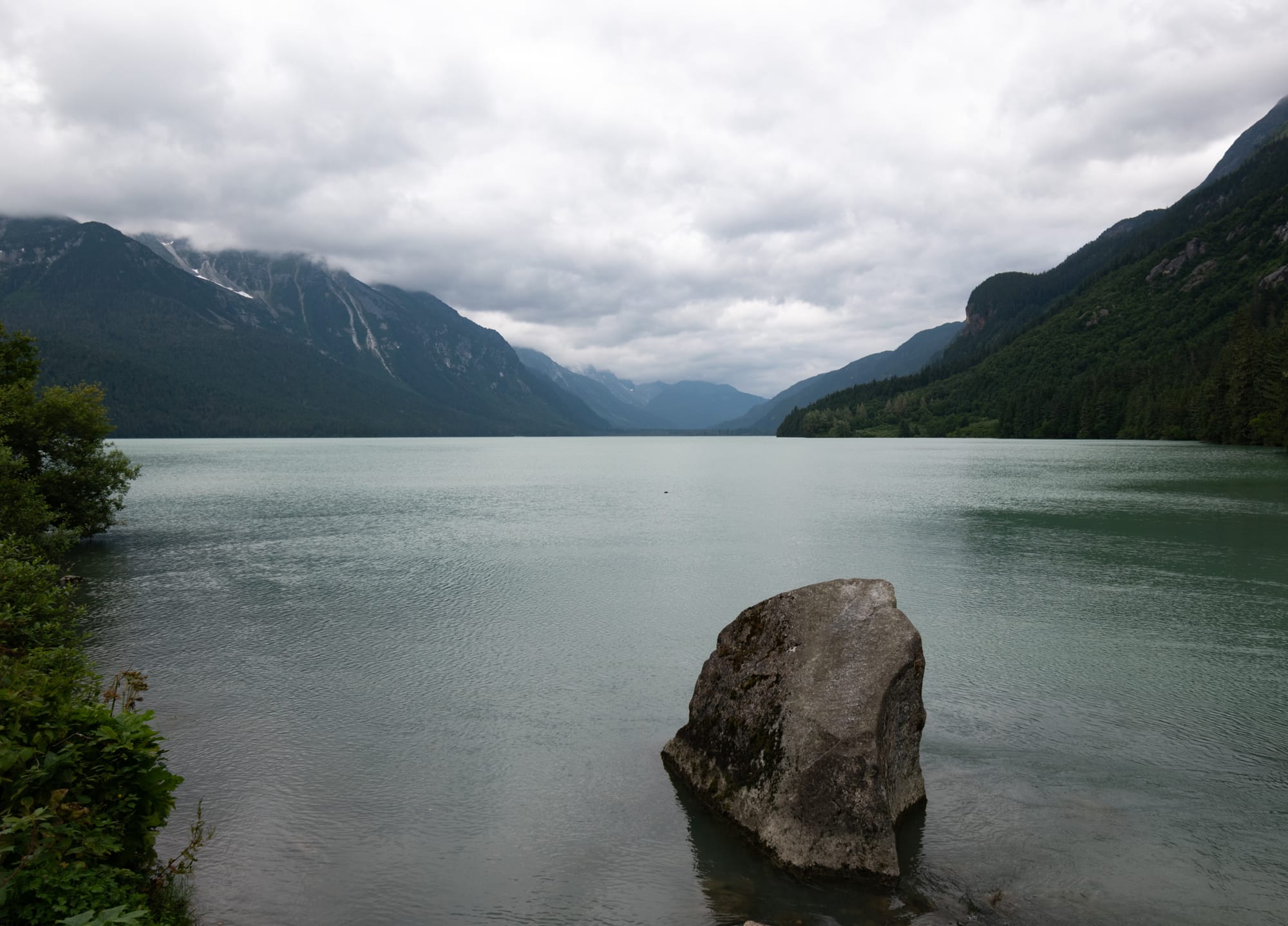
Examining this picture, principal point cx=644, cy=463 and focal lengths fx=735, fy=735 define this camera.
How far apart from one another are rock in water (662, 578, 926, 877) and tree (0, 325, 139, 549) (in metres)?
33.4

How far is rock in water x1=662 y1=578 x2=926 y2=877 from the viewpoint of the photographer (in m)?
10.7

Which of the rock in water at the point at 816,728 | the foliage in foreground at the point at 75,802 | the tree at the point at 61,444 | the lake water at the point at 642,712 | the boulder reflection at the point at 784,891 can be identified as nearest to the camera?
the foliage in foreground at the point at 75,802

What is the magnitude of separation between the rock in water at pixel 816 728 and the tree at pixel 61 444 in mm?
33356

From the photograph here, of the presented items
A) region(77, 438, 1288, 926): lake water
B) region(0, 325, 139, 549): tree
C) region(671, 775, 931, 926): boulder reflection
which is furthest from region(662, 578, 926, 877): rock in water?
region(0, 325, 139, 549): tree

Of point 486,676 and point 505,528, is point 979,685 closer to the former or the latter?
point 486,676

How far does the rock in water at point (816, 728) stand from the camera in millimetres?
10695

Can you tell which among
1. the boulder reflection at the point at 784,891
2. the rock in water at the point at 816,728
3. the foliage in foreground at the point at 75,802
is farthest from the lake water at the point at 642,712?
the foliage in foreground at the point at 75,802

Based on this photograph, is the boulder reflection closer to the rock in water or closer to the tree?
the rock in water

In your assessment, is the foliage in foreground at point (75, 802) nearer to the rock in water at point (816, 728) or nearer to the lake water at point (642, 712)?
the lake water at point (642, 712)

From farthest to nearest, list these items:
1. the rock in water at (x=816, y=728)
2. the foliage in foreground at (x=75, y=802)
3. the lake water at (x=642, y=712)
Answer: the rock in water at (x=816, y=728) → the lake water at (x=642, y=712) → the foliage in foreground at (x=75, y=802)

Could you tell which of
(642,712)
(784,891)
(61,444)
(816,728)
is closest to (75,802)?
(784,891)

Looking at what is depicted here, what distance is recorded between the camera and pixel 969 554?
36.4 m

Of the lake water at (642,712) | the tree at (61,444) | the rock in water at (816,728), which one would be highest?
the tree at (61,444)

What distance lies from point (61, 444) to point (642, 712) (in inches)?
1586
